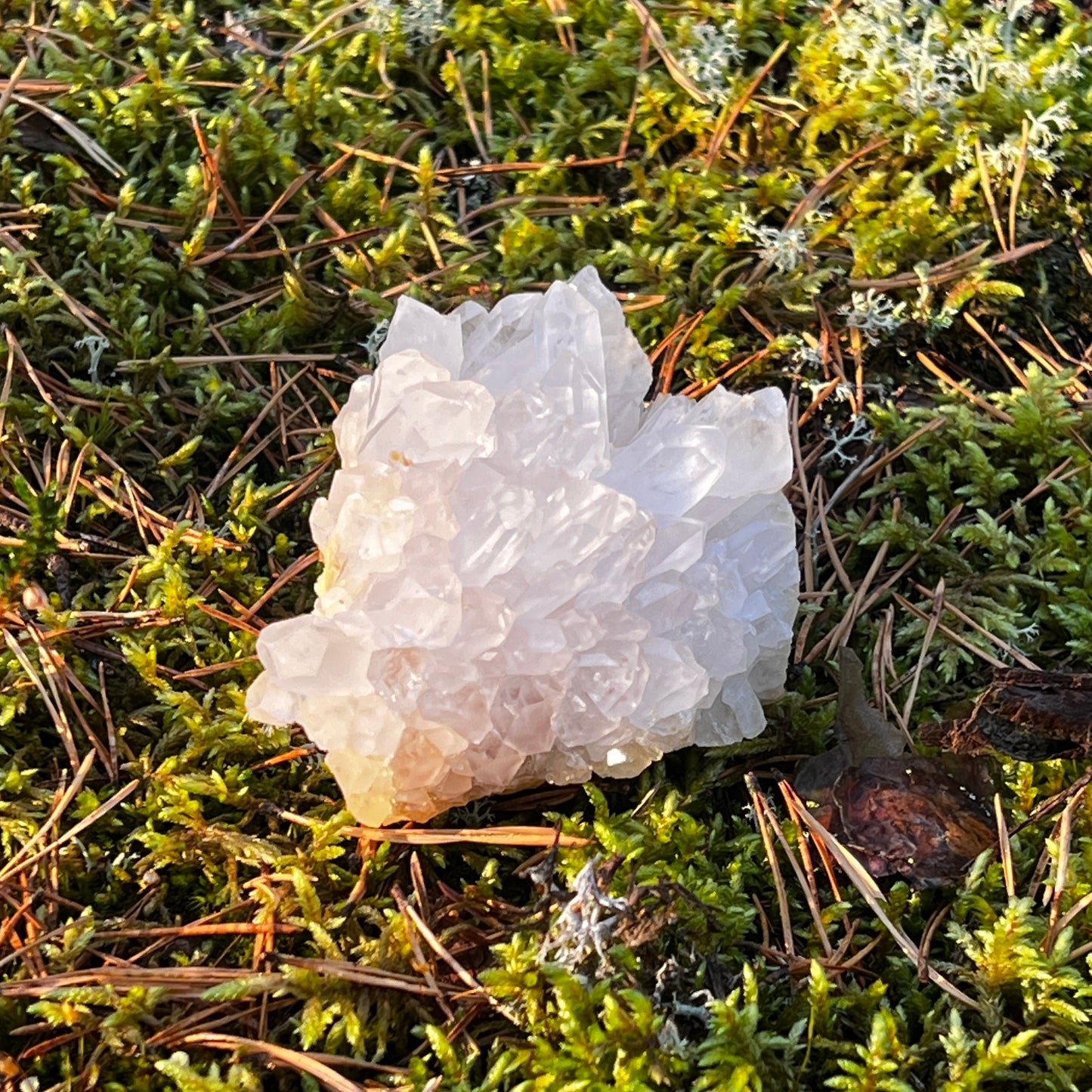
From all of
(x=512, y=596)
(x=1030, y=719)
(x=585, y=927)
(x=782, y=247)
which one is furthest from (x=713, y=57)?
(x=585, y=927)

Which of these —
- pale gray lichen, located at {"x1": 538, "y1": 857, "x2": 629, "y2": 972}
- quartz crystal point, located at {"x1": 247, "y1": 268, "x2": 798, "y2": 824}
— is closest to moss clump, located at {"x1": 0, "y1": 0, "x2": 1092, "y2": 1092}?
pale gray lichen, located at {"x1": 538, "y1": 857, "x2": 629, "y2": 972}

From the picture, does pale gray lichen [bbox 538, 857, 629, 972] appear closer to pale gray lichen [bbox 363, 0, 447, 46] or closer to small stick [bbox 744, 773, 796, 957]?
small stick [bbox 744, 773, 796, 957]

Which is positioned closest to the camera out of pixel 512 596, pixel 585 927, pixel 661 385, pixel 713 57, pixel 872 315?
pixel 585 927

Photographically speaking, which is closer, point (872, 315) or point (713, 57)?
point (872, 315)

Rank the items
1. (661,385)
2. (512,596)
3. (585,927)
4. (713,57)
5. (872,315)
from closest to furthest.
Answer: (585,927) < (512,596) < (661,385) < (872,315) < (713,57)

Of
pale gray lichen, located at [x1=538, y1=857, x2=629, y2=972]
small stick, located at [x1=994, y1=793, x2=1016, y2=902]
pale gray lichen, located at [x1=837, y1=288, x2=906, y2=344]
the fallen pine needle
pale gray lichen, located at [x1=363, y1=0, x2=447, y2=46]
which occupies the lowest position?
the fallen pine needle

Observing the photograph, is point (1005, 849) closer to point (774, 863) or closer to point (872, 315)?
point (774, 863)

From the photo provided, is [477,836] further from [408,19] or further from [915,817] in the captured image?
[408,19]

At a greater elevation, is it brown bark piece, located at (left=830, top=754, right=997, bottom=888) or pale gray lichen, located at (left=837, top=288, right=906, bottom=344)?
pale gray lichen, located at (left=837, top=288, right=906, bottom=344)

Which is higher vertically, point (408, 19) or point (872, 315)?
point (408, 19)

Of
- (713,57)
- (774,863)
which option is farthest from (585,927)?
(713,57)

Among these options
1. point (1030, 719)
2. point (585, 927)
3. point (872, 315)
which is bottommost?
point (585, 927)
